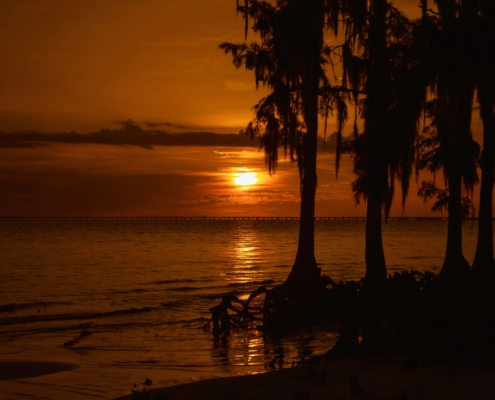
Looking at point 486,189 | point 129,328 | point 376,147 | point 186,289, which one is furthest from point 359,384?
point 186,289

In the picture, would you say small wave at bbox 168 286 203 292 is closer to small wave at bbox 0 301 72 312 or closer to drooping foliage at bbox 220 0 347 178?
small wave at bbox 0 301 72 312

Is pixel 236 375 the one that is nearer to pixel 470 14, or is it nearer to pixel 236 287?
pixel 470 14

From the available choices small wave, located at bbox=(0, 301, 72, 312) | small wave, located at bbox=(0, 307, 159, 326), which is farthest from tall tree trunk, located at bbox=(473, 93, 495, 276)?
small wave, located at bbox=(0, 301, 72, 312)

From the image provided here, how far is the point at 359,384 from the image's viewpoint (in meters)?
7.82

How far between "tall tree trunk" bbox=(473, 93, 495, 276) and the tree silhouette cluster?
30 mm

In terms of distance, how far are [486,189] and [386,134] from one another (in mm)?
4983

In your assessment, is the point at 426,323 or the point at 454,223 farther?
the point at 454,223

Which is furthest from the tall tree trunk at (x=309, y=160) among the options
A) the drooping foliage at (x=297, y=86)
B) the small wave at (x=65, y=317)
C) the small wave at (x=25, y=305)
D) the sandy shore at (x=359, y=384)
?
the small wave at (x=25, y=305)

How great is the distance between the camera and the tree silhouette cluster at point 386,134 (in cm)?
852

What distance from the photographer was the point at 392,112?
14.0 m

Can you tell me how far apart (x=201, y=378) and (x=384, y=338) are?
2.76 m

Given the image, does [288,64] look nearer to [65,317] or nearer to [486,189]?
[486,189]

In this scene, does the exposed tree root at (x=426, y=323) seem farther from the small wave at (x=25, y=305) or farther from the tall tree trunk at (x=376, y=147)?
the small wave at (x=25, y=305)

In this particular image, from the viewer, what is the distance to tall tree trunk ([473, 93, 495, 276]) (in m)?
16.4
